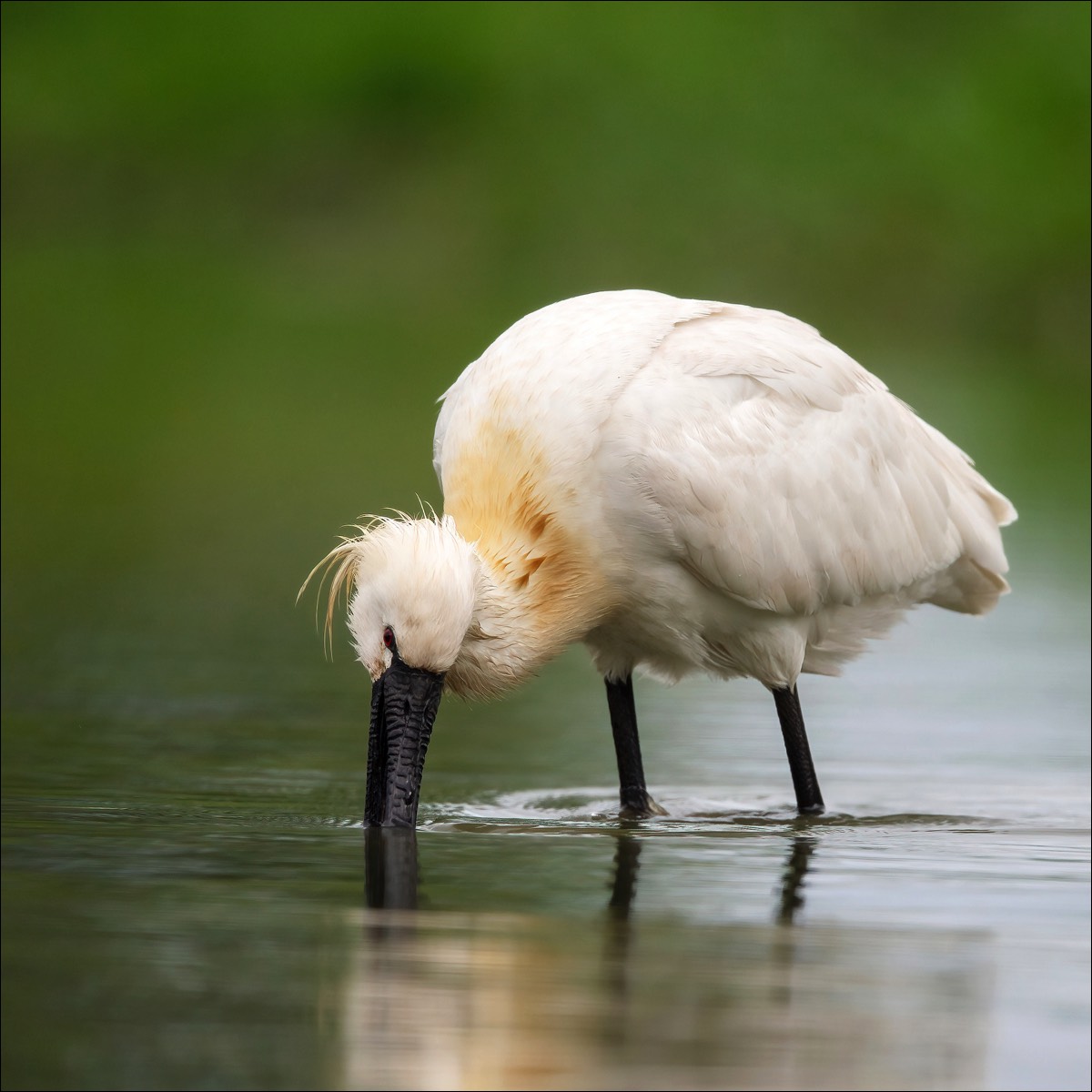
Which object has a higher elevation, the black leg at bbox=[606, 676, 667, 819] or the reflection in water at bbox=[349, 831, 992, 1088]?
the black leg at bbox=[606, 676, 667, 819]

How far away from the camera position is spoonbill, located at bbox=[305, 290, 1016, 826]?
763cm

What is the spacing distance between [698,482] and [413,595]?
1202 millimetres

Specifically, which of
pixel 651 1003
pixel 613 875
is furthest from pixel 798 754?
pixel 651 1003

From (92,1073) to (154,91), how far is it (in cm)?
3287

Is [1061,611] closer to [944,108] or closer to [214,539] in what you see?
[214,539]

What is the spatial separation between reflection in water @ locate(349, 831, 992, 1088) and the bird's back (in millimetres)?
1725

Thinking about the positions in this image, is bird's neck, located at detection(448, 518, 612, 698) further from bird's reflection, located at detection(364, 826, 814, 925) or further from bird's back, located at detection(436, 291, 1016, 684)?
bird's reflection, located at detection(364, 826, 814, 925)

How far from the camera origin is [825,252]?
3103cm

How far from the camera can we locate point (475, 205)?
33000 mm

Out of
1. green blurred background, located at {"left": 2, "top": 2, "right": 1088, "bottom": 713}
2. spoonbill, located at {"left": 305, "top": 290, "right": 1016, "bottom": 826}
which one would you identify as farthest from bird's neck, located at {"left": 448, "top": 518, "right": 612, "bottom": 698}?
green blurred background, located at {"left": 2, "top": 2, "right": 1088, "bottom": 713}

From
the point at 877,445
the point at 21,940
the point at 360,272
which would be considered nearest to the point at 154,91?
the point at 360,272

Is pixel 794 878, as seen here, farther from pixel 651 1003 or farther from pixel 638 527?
pixel 651 1003

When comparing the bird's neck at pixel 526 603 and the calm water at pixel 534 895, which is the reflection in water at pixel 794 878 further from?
the bird's neck at pixel 526 603

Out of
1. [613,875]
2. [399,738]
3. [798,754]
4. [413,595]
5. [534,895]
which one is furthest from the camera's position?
[798,754]
